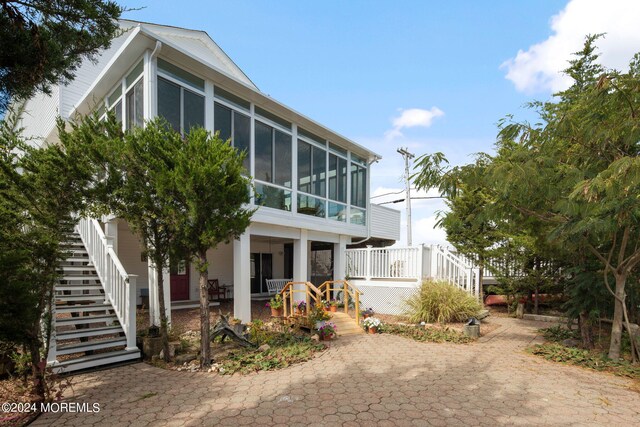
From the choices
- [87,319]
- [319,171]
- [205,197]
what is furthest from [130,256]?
[205,197]

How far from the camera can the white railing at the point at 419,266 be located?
10.6m

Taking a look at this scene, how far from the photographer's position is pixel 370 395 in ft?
14.7

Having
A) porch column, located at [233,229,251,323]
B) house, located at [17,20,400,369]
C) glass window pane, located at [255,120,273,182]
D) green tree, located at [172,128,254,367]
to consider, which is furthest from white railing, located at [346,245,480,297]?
green tree, located at [172,128,254,367]

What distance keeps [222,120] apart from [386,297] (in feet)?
24.0

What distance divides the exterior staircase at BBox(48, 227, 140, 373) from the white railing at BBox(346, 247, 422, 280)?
778 centimetres

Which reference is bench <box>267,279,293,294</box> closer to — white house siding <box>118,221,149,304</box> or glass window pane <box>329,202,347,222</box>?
glass window pane <box>329,202,347,222</box>

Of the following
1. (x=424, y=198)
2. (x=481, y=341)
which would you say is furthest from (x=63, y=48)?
(x=424, y=198)

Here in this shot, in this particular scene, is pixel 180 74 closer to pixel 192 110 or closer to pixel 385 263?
pixel 192 110

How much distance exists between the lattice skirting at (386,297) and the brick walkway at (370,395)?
175 inches

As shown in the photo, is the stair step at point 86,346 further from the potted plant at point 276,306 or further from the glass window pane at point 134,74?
the glass window pane at point 134,74

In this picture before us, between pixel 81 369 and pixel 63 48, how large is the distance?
4.61m

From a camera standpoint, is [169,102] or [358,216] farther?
[358,216]

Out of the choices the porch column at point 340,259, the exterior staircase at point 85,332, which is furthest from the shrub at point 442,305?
the exterior staircase at point 85,332

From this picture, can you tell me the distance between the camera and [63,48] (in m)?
3.32
